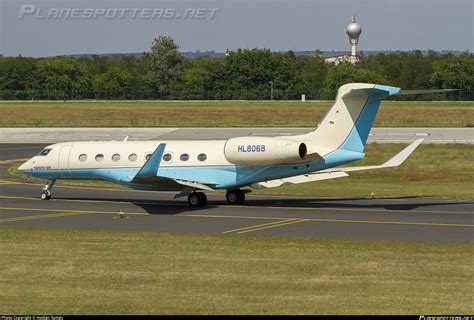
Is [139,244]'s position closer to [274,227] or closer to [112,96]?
[274,227]

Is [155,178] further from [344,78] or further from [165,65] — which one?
[165,65]

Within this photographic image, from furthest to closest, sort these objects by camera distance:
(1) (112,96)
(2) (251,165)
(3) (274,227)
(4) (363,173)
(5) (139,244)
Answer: (1) (112,96) < (4) (363,173) < (2) (251,165) < (3) (274,227) < (5) (139,244)

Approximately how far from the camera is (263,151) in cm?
3062

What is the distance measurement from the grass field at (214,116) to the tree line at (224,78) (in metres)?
17.9

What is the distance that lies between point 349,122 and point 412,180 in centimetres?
1223

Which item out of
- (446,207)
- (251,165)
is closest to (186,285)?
(251,165)

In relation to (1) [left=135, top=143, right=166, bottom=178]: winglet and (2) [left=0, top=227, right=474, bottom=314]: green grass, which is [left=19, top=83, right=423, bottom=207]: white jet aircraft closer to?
(1) [left=135, top=143, right=166, bottom=178]: winglet

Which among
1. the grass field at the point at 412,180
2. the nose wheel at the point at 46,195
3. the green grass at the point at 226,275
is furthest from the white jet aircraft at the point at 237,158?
the green grass at the point at 226,275

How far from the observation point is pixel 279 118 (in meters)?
96.3

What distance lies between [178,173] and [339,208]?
6162 mm

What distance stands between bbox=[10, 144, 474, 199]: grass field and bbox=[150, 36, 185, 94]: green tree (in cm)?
11376

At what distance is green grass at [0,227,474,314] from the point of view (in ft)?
53.6

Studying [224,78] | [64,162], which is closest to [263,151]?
[64,162]

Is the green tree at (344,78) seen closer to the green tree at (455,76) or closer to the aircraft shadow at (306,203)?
the green tree at (455,76)
